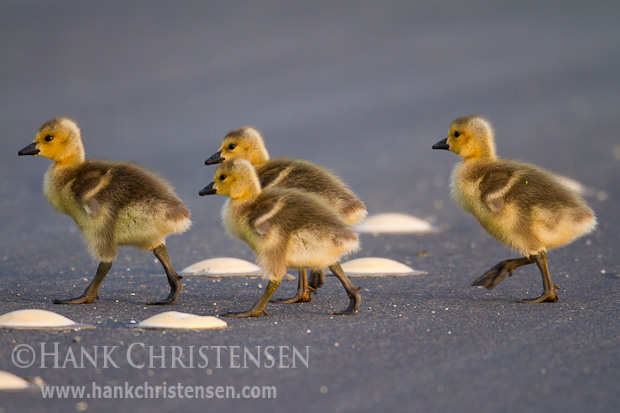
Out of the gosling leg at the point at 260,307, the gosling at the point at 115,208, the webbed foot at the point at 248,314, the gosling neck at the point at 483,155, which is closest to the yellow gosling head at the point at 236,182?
the gosling at the point at 115,208

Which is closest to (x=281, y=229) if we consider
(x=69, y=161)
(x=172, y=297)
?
(x=172, y=297)

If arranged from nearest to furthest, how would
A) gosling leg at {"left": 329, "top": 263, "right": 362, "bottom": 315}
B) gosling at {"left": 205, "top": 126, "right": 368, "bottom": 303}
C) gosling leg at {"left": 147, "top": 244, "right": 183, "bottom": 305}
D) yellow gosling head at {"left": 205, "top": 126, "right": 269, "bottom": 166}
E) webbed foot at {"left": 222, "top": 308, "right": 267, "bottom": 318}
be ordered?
webbed foot at {"left": 222, "top": 308, "right": 267, "bottom": 318} < gosling leg at {"left": 329, "top": 263, "right": 362, "bottom": 315} < gosling leg at {"left": 147, "top": 244, "right": 183, "bottom": 305} < gosling at {"left": 205, "top": 126, "right": 368, "bottom": 303} < yellow gosling head at {"left": 205, "top": 126, "right": 269, "bottom": 166}

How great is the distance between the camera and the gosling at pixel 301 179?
5.69 meters

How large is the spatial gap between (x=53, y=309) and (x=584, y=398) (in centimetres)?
307

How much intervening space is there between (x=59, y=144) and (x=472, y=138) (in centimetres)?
262

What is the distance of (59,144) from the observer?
5738 millimetres

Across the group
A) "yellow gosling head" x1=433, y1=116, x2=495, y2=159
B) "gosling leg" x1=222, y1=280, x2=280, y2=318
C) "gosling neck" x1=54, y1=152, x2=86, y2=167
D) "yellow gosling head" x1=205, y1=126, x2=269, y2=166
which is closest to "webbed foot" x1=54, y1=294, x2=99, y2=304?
"gosling neck" x1=54, y1=152, x2=86, y2=167

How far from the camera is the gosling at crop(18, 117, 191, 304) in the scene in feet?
17.8

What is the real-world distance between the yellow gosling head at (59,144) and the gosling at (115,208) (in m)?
0.05

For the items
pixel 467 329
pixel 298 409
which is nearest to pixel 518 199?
pixel 467 329

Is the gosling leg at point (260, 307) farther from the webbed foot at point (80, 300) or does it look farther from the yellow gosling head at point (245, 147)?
the yellow gosling head at point (245, 147)

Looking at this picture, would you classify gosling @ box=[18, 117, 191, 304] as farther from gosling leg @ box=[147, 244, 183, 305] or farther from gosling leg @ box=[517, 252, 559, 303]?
gosling leg @ box=[517, 252, 559, 303]

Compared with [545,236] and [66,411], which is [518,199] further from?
[66,411]

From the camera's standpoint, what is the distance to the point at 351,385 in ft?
12.1
